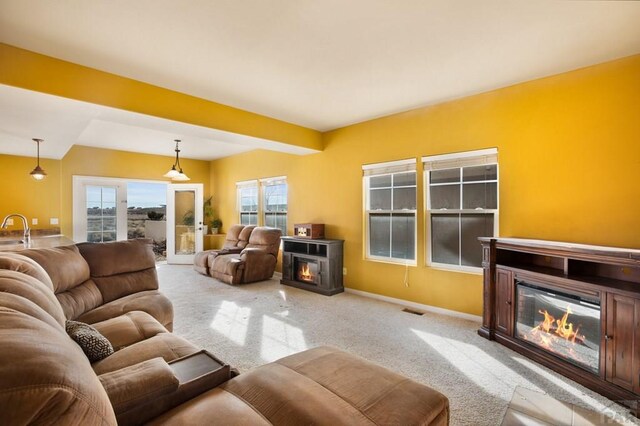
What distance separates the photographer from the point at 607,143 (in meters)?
2.80

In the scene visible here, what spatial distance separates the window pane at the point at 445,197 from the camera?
3.91 meters

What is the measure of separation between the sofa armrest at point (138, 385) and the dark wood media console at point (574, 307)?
2901 millimetres

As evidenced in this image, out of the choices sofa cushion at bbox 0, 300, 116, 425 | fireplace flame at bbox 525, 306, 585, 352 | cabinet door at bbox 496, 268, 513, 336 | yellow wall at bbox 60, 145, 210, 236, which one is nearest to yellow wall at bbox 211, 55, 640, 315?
cabinet door at bbox 496, 268, 513, 336

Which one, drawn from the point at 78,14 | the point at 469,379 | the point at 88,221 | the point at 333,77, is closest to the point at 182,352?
the point at 469,379

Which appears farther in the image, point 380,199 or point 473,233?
point 380,199

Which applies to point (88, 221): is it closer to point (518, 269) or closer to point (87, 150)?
point (87, 150)

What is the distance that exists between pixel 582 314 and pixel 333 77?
311 centimetres

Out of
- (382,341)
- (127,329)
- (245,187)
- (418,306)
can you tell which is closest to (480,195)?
(418,306)

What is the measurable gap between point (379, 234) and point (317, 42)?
3020mm

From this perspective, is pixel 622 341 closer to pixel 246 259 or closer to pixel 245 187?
pixel 246 259

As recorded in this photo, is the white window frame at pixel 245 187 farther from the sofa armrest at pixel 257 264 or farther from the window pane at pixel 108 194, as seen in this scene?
the window pane at pixel 108 194

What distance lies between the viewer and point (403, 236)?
446cm

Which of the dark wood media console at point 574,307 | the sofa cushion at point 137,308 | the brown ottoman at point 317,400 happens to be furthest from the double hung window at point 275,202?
the brown ottoman at point 317,400

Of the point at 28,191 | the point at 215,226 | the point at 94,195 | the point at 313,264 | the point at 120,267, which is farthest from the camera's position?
the point at 215,226
